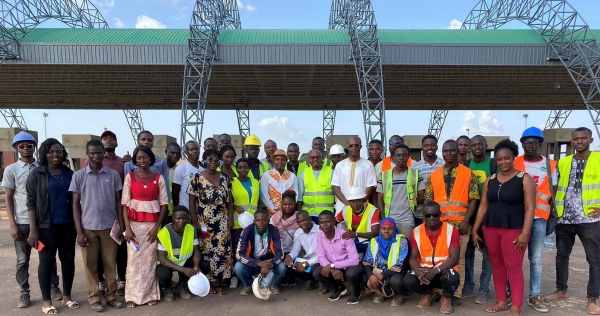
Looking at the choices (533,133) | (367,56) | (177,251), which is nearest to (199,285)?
(177,251)

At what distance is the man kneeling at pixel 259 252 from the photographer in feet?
14.6

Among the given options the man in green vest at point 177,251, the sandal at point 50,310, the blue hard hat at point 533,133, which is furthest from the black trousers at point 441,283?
the sandal at point 50,310

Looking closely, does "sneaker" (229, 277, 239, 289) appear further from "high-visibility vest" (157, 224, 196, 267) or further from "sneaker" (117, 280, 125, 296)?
"sneaker" (117, 280, 125, 296)

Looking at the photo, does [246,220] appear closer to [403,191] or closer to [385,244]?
[385,244]

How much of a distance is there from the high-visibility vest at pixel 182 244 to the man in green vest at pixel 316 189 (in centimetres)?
153

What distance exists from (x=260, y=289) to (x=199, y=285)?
27.3 inches

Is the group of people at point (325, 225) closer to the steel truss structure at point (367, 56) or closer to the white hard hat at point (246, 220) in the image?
the white hard hat at point (246, 220)

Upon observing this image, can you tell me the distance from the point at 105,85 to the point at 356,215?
2035cm

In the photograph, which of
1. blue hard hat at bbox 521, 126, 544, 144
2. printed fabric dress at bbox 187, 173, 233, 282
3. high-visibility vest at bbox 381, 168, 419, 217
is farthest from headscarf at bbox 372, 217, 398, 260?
printed fabric dress at bbox 187, 173, 233, 282

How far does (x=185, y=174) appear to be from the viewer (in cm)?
480

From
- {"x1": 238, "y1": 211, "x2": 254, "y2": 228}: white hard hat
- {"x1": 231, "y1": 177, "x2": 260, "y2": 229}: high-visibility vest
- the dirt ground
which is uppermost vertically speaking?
{"x1": 231, "y1": 177, "x2": 260, "y2": 229}: high-visibility vest

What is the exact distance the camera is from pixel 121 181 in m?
4.27

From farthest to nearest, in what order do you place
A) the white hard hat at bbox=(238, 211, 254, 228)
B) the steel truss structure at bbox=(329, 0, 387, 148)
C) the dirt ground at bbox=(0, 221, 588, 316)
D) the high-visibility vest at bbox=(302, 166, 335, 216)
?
the steel truss structure at bbox=(329, 0, 387, 148)
the high-visibility vest at bbox=(302, 166, 335, 216)
the white hard hat at bbox=(238, 211, 254, 228)
the dirt ground at bbox=(0, 221, 588, 316)

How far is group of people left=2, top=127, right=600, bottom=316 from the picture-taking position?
3.94 m
